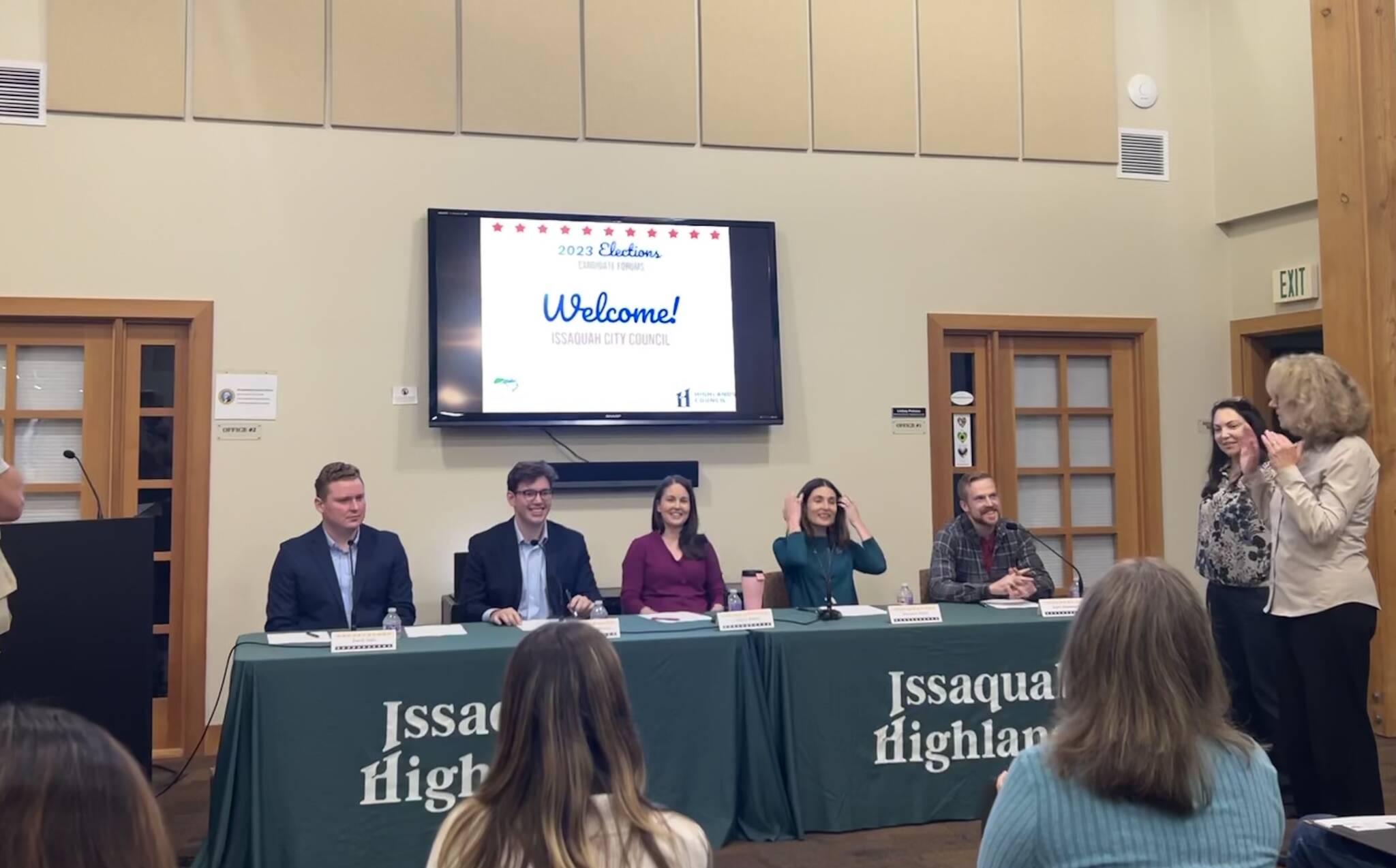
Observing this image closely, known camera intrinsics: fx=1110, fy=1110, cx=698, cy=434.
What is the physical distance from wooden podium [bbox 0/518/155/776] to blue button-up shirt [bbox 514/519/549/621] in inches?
46.8

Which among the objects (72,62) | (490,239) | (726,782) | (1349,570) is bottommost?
(726,782)

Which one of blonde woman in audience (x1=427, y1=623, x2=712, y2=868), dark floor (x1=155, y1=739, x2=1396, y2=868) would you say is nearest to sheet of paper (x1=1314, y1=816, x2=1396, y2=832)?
blonde woman in audience (x1=427, y1=623, x2=712, y2=868)

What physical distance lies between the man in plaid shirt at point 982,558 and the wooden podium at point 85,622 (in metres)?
2.58

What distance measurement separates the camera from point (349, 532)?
145 inches

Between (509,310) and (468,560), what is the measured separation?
1261 mm

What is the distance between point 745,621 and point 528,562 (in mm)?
954

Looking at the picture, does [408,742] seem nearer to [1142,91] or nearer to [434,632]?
[434,632]

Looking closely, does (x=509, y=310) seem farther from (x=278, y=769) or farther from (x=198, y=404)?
(x=278, y=769)

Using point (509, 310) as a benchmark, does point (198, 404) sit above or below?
below

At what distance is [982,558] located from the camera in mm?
4027

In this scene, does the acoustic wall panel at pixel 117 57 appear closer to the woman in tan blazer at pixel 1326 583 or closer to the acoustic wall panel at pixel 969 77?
the acoustic wall panel at pixel 969 77

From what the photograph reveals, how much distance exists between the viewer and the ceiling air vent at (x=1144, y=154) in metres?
5.52

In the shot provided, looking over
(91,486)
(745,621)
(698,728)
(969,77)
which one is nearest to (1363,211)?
(969,77)

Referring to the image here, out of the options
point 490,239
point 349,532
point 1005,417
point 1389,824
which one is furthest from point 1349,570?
point 490,239
